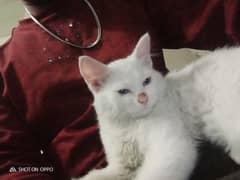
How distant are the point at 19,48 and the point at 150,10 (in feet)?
0.97

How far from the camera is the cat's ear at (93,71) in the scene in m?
0.89

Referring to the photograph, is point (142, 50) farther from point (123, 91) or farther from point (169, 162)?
point (169, 162)

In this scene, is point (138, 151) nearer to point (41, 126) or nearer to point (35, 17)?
point (41, 126)

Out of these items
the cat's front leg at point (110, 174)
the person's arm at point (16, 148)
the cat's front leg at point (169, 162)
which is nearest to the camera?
the cat's front leg at point (169, 162)

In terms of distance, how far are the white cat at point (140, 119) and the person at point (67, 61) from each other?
0.38ft

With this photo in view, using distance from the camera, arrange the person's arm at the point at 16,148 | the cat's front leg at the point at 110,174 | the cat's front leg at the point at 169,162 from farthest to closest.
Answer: the person's arm at the point at 16,148 < the cat's front leg at the point at 110,174 < the cat's front leg at the point at 169,162

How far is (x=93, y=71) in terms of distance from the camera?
2.96 ft

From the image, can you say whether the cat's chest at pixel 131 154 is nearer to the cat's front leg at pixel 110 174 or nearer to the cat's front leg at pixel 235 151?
the cat's front leg at pixel 110 174

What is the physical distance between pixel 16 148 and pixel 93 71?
312mm

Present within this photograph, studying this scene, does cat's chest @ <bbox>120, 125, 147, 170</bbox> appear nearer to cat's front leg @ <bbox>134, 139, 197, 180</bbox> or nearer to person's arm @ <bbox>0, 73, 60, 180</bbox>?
cat's front leg @ <bbox>134, 139, 197, 180</bbox>

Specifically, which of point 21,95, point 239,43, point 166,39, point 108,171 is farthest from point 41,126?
Result: point 239,43

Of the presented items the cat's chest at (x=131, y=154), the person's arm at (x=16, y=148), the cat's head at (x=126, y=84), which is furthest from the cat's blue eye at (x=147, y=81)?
the person's arm at (x=16, y=148)

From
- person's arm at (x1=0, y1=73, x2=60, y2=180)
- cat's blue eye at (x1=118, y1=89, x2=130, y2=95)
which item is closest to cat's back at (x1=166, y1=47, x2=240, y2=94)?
cat's blue eye at (x1=118, y1=89, x2=130, y2=95)

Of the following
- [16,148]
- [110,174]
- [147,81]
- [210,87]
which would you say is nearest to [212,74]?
[210,87]
